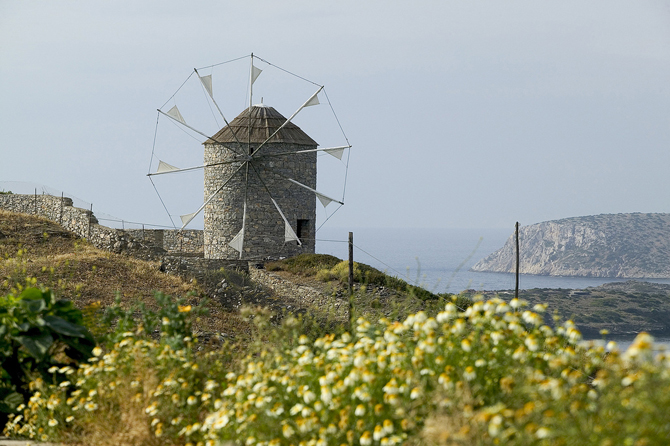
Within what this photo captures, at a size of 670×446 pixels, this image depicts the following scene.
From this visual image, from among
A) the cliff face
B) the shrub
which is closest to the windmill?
the shrub

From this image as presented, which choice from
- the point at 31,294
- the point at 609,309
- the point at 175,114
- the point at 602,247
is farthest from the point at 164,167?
the point at 602,247

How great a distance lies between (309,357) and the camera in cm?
422

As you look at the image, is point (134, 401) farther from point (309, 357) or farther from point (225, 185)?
point (225, 185)

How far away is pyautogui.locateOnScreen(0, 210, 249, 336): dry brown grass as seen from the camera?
1309cm

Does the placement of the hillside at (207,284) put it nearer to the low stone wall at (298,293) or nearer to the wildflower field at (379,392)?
the low stone wall at (298,293)

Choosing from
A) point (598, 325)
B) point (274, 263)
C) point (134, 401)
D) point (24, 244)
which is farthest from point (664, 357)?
point (598, 325)

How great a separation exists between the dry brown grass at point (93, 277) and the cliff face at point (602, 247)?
108215 millimetres

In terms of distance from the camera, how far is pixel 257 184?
22062 millimetres

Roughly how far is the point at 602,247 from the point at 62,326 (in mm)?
129720

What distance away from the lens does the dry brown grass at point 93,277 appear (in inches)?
516

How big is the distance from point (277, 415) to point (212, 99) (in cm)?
1985

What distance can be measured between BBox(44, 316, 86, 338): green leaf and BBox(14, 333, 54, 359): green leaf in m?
0.09

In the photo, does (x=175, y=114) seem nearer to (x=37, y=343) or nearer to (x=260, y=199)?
(x=260, y=199)

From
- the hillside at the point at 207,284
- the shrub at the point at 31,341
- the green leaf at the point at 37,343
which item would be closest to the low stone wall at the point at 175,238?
the hillside at the point at 207,284
